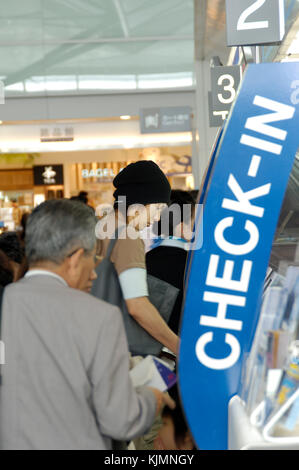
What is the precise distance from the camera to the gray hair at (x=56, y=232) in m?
1.76

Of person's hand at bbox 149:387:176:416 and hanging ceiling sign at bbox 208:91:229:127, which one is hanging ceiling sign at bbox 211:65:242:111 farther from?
person's hand at bbox 149:387:176:416

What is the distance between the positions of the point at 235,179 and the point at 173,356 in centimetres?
95

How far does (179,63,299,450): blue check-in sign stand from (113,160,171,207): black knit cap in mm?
573

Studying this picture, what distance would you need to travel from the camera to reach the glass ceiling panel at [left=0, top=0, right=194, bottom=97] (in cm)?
1123

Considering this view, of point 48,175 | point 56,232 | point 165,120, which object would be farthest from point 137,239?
point 48,175

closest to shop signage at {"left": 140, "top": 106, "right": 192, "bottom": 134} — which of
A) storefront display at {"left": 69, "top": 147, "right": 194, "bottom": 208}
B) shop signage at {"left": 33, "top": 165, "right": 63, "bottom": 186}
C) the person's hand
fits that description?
storefront display at {"left": 69, "top": 147, "right": 194, "bottom": 208}

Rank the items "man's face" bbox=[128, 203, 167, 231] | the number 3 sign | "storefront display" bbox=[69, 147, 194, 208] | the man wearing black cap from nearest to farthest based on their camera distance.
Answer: the man wearing black cap
"man's face" bbox=[128, 203, 167, 231]
the number 3 sign
"storefront display" bbox=[69, 147, 194, 208]

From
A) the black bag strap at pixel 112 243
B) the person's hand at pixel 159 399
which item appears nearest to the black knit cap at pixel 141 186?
the black bag strap at pixel 112 243

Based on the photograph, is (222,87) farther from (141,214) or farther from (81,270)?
(81,270)

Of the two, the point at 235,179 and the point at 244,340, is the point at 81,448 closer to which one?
the point at 244,340

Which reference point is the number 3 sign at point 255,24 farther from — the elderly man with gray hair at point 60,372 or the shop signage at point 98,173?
the shop signage at point 98,173

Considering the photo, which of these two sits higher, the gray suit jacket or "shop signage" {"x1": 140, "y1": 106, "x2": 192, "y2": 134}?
"shop signage" {"x1": 140, "y1": 106, "x2": 192, "y2": 134}

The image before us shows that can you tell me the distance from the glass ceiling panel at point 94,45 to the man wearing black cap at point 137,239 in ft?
29.6

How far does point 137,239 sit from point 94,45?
9.66m
